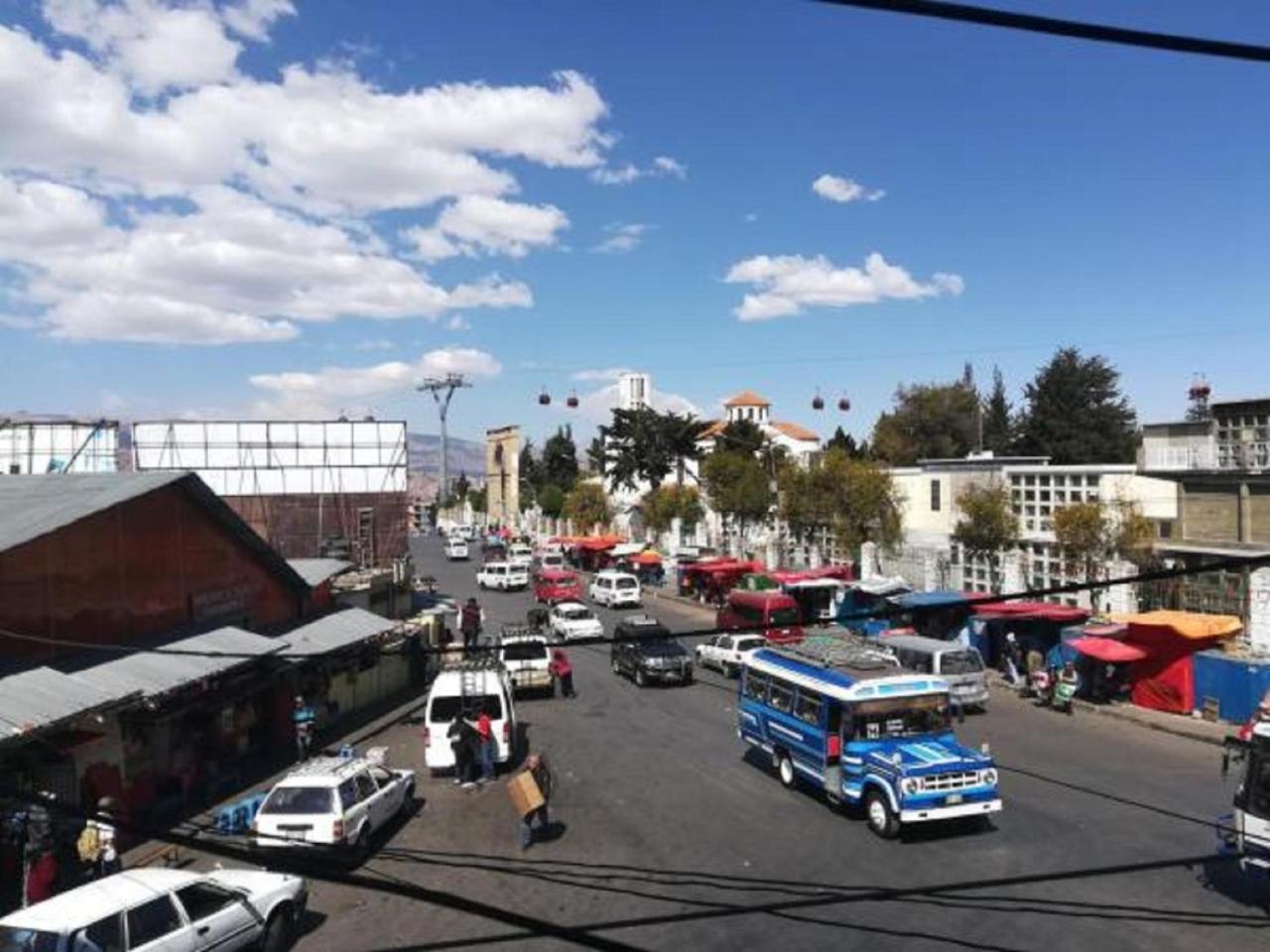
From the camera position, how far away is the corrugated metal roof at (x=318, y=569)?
31750mm

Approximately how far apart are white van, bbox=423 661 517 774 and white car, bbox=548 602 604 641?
1691 centimetres

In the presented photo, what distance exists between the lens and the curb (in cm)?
2419

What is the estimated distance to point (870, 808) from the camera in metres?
17.5

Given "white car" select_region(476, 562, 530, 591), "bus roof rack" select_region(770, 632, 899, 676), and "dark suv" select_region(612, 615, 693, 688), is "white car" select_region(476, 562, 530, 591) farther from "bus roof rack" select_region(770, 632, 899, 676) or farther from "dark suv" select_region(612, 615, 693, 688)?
"bus roof rack" select_region(770, 632, 899, 676)

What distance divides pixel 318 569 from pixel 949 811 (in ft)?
73.2

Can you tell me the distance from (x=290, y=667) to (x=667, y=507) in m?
57.0

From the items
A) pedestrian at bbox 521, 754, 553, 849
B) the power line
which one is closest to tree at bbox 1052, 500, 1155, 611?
pedestrian at bbox 521, 754, 553, 849

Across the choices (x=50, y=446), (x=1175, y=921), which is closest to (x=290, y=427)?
(x=50, y=446)

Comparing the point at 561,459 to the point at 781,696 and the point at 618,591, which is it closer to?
the point at 618,591

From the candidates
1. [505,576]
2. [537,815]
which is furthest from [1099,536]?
[505,576]

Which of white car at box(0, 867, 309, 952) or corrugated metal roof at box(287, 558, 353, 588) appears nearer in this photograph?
white car at box(0, 867, 309, 952)

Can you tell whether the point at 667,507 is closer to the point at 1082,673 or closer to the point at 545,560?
the point at 545,560

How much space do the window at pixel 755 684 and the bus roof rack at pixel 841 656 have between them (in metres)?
0.63

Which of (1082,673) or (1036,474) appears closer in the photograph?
(1082,673)
